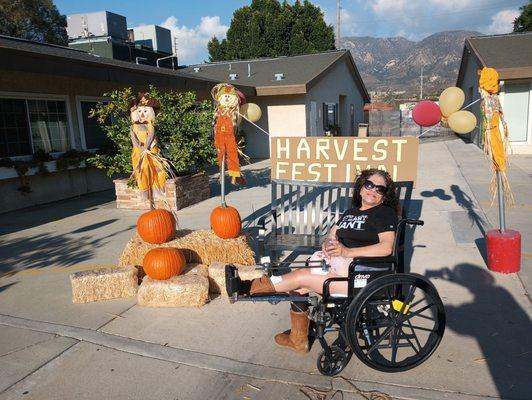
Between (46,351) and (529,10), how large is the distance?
37.6 metres

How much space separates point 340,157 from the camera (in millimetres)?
5238

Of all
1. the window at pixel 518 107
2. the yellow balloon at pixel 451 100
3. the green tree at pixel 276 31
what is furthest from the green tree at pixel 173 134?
the green tree at pixel 276 31

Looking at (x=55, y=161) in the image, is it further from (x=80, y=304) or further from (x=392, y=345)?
(x=392, y=345)

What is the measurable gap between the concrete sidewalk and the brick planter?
8.30 ft

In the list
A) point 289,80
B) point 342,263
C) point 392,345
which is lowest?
point 392,345

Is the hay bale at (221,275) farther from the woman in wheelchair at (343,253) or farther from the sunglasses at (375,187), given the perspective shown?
the sunglasses at (375,187)

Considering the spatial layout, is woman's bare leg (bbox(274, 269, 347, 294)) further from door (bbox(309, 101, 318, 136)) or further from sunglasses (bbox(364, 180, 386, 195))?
door (bbox(309, 101, 318, 136))

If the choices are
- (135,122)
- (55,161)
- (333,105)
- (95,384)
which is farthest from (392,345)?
(333,105)

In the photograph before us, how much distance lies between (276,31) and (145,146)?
30538 mm

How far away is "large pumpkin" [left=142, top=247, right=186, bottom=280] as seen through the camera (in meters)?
4.18

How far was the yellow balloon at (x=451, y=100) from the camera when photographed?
4.75m

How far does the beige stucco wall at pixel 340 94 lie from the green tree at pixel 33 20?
20.9 m

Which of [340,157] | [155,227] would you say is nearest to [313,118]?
[340,157]

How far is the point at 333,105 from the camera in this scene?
72.8ft
